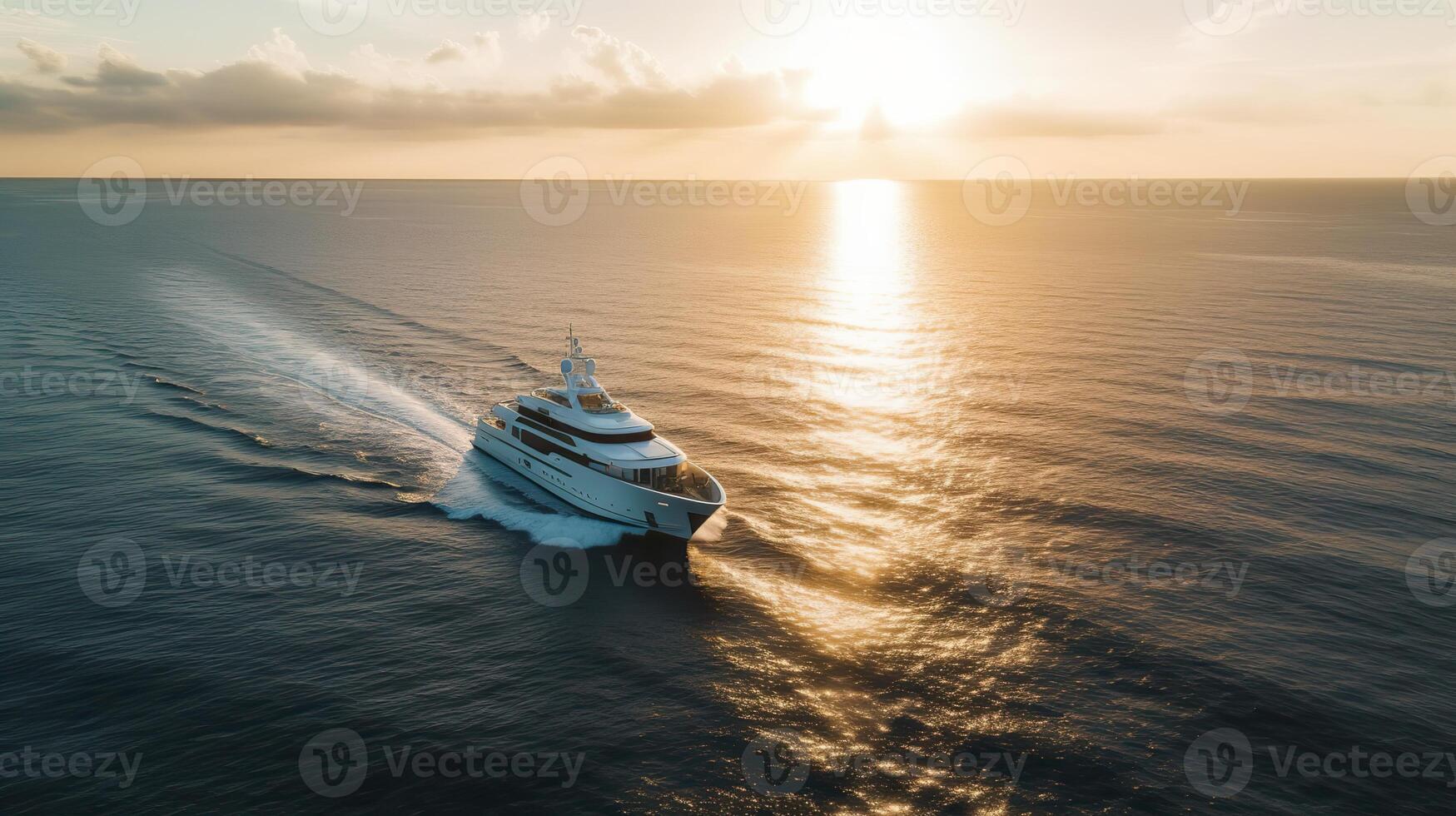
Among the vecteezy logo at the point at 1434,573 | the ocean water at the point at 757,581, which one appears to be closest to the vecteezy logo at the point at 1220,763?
the ocean water at the point at 757,581

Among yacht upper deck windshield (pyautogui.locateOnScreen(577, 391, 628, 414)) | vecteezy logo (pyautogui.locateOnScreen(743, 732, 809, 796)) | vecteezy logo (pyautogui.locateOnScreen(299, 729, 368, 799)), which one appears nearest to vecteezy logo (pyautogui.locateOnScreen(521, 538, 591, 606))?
yacht upper deck windshield (pyautogui.locateOnScreen(577, 391, 628, 414))

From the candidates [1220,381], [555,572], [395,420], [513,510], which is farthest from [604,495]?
[1220,381]

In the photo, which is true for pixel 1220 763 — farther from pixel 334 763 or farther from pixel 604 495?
pixel 604 495

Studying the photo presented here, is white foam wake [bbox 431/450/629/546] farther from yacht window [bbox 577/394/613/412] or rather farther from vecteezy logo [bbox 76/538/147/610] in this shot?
vecteezy logo [bbox 76/538/147/610]

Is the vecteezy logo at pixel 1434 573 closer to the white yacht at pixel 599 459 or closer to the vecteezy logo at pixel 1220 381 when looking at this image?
the vecteezy logo at pixel 1220 381

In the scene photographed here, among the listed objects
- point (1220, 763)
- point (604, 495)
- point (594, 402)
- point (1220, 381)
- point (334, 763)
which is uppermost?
point (1220, 381)
